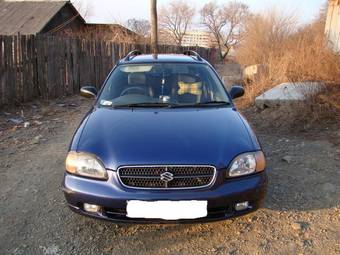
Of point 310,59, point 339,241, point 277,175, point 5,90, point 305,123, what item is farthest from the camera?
point 5,90

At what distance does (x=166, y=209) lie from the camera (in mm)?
3010

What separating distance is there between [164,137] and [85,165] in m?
0.70

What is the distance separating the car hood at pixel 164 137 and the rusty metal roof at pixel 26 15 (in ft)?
74.0

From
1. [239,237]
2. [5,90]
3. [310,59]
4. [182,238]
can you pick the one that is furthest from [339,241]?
[5,90]

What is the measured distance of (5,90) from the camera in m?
8.90

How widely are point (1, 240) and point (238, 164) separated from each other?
A: 2.11 m

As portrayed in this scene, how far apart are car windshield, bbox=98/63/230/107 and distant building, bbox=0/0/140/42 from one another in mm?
18623

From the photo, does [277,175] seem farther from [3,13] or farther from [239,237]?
[3,13]

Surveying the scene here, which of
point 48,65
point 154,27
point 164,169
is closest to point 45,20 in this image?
point 154,27

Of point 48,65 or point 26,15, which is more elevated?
point 26,15

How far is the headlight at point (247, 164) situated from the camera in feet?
10.3

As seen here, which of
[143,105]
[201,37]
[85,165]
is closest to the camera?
[85,165]

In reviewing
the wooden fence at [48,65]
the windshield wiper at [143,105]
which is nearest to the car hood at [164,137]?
the windshield wiper at [143,105]

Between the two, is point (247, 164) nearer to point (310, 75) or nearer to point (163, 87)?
point (163, 87)
